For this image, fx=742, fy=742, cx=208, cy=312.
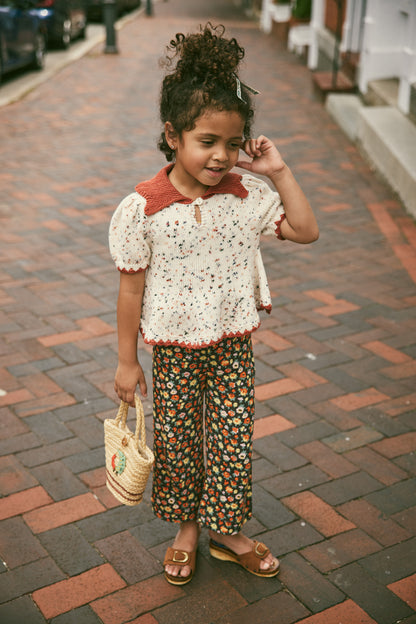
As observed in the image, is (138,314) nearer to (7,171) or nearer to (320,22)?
(7,171)

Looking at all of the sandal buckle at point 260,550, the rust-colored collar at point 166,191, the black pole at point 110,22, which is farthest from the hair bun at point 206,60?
the black pole at point 110,22

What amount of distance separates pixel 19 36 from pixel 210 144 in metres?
11.1

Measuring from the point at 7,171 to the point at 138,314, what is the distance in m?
5.79

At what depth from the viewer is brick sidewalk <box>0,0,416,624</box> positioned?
2.50 meters

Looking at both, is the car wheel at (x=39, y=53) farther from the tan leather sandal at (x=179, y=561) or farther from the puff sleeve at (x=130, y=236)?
the tan leather sandal at (x=179, y=561)

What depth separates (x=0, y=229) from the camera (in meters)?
6.00

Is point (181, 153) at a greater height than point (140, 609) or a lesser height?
greater

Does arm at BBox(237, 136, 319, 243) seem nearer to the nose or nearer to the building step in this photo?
the nose

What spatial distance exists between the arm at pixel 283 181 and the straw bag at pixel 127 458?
0.73m

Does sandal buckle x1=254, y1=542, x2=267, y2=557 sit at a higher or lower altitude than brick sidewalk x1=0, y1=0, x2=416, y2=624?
higher

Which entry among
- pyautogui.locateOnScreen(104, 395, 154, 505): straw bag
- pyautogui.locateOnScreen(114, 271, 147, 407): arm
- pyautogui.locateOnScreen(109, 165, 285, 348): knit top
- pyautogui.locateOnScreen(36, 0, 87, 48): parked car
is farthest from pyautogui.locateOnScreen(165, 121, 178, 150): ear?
pyautogui.locateOnScreen(36, 0, 87, 48): parked car

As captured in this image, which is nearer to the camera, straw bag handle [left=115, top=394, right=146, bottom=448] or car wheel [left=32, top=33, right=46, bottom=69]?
straw bag handle [left=115, top=394, right=146, bottom=448]

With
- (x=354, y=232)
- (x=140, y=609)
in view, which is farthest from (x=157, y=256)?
(x=354, y=232)

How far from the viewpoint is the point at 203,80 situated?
2.06 m
